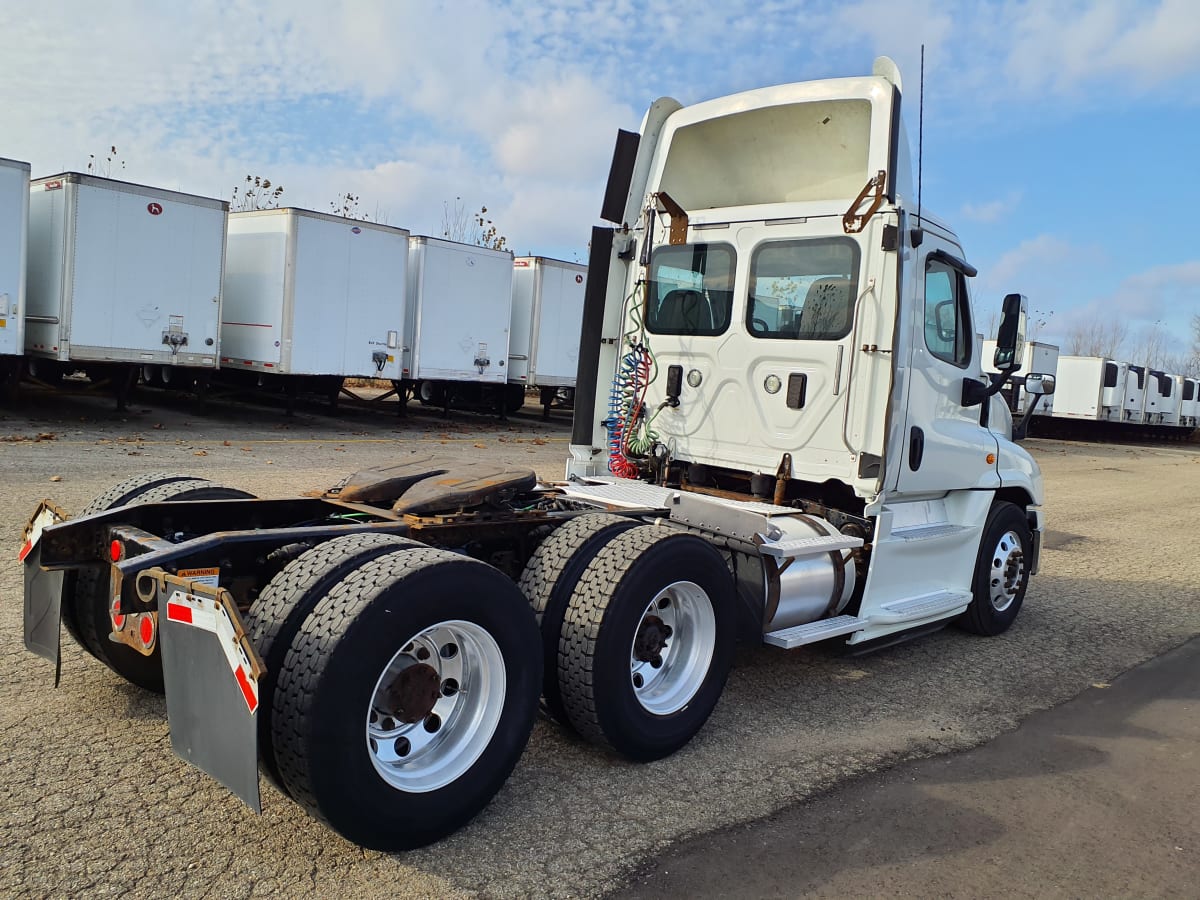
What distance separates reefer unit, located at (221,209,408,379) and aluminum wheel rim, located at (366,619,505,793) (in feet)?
47.6

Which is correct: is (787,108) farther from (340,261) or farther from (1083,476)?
(1083,476)

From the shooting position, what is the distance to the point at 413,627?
304 centimetres

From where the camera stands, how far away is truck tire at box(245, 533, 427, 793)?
9.47ft

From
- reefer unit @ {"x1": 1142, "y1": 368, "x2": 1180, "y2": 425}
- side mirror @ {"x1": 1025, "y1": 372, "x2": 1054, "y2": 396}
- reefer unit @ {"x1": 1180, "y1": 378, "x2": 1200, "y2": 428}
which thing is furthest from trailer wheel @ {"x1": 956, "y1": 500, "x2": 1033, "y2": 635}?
reefer unit @ {"x1": 1180, "y1": 378, "x2": 1200, "y2": 428}

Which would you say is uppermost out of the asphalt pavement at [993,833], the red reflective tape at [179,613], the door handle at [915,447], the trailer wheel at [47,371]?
the door handle at [915,447]

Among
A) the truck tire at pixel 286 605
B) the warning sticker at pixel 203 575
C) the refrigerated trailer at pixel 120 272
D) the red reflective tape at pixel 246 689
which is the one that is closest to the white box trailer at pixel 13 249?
the refrigerated trailer at pixel 120 272

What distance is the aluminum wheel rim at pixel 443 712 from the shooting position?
316cm

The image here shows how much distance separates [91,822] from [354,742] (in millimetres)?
1026

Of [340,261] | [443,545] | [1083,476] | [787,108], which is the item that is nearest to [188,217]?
[340,261]

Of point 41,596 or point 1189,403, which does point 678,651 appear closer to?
point 41,596

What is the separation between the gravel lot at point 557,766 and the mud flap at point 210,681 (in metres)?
0.37

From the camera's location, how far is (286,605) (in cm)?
299

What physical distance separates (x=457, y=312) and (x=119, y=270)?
6661 millimetres

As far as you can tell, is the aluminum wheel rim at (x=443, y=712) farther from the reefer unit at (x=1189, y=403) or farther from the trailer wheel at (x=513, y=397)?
the reefer unit at (x=1189, y=403)
